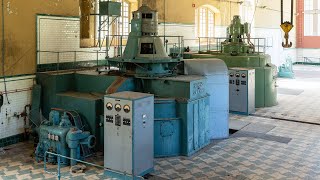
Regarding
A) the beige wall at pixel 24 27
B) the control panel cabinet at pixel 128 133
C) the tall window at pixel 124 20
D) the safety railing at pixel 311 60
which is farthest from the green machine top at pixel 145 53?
the safety railing at pixel 311 60

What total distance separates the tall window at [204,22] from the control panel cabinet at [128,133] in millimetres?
12521

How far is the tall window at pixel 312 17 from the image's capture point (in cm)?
3266

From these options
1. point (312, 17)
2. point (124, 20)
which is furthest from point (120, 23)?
point (312, 17)

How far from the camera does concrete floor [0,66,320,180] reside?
8.00m

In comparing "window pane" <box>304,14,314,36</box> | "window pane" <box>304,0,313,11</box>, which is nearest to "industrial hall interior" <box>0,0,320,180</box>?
"window pane" <box>304,14,314,36</box>

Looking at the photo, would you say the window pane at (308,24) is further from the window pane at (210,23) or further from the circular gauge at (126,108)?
the circular gauge at (126,108)

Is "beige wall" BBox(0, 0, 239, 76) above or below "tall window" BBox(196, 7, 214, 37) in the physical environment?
below

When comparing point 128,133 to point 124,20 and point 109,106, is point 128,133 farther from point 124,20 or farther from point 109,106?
point 124,20

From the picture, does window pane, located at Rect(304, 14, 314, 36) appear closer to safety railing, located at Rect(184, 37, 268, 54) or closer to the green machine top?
safety railing, located at Rect(184, 37, 268, 54)

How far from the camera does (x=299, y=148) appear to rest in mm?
9898

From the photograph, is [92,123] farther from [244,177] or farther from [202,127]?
[244,177]

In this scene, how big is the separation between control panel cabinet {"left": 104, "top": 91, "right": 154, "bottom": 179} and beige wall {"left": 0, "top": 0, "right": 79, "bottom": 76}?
3451 mm

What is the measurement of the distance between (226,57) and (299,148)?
22.2ft

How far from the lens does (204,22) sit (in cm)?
2036
